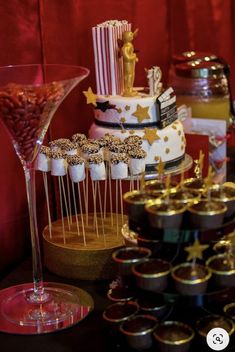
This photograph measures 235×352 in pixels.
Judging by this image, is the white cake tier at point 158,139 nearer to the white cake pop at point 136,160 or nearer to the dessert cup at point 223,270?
the white cake pop at point 136,160

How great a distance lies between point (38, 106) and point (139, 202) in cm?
27

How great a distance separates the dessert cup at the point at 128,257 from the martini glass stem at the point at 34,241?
0.85 feet

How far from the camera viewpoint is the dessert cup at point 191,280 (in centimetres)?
96

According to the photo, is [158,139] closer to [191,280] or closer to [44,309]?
[44,309]

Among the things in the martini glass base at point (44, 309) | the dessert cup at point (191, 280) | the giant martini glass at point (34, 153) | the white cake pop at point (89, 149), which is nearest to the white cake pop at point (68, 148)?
the white cake pop at point (89, 149)

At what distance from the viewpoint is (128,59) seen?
1.61 meters

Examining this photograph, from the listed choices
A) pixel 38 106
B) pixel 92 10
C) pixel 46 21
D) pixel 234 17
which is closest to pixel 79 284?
pixel 38 106

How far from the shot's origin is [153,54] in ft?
7.43

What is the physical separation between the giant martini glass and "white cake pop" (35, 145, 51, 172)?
5.3 inches

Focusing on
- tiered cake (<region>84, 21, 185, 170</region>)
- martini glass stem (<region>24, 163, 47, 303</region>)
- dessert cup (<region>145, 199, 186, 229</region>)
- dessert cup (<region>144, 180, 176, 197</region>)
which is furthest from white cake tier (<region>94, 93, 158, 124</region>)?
dessert cup (<region>145, 199, 186, 229</region>)

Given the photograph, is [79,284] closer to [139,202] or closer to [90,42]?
[139,202]

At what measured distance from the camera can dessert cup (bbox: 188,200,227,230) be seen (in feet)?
3.13

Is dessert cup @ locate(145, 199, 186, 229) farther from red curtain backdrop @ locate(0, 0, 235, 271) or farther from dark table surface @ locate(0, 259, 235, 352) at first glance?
red curtain backdrop @ locate(0, 0, 235, 271)

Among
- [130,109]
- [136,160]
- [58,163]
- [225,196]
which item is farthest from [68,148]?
[225,196]
